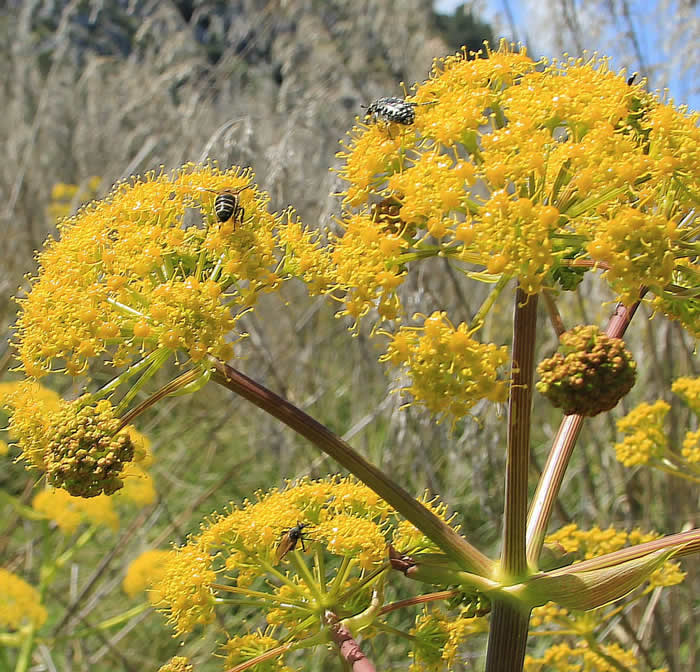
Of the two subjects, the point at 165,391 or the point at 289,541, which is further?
the point at 289,541

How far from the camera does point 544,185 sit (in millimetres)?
1296

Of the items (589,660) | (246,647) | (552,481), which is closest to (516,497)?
(552,481)

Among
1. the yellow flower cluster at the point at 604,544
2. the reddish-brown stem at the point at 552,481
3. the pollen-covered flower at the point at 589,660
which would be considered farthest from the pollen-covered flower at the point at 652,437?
the reddish-brown stem at the point at 552,481

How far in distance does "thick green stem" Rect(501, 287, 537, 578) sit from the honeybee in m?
0.57

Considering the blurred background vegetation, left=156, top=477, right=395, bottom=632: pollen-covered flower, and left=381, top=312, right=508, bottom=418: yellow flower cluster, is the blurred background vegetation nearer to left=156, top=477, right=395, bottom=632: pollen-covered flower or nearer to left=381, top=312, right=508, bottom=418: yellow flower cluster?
left=156, top=477, right=395, bottom=632: pollen-covered flower

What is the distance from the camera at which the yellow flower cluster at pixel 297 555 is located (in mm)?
1532

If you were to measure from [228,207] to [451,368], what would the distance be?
0.55 metres

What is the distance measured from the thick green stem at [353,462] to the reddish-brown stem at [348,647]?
0.25 metres

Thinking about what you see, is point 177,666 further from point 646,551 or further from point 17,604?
point 17,604

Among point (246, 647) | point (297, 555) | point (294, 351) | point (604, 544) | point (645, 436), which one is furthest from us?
point (294, 351)

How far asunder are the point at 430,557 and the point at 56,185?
5.86m

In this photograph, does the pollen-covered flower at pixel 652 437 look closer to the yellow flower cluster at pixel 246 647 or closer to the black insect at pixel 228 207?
the yellow flower cluster at pixel 246 647

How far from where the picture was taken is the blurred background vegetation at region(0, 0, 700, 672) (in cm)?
356

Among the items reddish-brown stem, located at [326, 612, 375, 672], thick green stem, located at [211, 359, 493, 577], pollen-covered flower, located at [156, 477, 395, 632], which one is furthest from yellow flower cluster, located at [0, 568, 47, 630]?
thick green stem, located at [211, 359, 493, 577]
